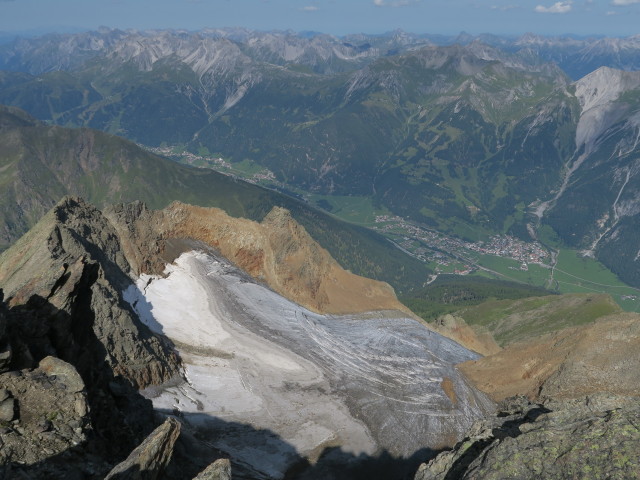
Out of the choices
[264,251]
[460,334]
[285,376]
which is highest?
[264,251]

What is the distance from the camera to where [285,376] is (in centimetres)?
5769

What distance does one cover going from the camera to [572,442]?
23375mm

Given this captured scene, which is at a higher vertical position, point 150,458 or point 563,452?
point 563,452

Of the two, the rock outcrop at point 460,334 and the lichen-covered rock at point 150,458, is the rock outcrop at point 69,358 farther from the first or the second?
the rock outcrop at point 460,334

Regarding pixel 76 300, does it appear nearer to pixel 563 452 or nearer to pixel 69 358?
pixel 69 358

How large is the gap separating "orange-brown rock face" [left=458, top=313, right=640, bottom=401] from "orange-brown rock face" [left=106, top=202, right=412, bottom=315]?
25.8 meters

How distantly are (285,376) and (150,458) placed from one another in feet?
114

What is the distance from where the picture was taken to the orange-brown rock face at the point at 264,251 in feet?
234

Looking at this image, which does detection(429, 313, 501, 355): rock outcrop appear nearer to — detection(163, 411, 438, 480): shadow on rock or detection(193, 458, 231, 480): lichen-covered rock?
detection(163, 411, 438, 480): shadow on rock

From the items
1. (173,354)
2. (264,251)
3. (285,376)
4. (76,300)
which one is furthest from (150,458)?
(264,251)

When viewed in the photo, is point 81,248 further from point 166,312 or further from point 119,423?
point 119,423

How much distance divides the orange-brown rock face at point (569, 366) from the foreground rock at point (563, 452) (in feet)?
108

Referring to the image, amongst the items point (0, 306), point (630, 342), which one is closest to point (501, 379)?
point (630, 342)

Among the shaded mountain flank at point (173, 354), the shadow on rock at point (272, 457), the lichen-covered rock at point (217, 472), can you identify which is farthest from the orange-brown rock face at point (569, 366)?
the lichen-covered rock at point (217, 472)
